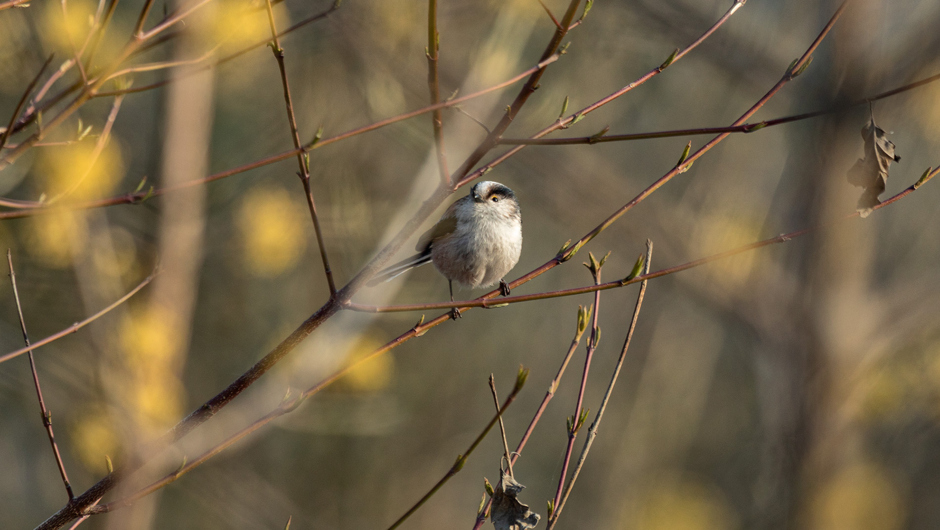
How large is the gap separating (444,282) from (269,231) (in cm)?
238

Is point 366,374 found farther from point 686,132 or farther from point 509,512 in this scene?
point 686,132

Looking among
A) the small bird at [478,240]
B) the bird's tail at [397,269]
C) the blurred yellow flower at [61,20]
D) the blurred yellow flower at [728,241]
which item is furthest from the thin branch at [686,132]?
the blurred yellow flower at [61,20]

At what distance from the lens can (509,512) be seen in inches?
60.5

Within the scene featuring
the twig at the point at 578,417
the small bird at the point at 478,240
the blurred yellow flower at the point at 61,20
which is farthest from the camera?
the blurred yellow flower at the point at 61,20

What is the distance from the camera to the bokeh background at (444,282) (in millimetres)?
4855

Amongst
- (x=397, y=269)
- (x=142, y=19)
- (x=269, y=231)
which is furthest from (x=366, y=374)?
(x=142, y=19)

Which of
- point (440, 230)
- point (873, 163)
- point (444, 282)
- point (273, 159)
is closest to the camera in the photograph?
point (273, 159)

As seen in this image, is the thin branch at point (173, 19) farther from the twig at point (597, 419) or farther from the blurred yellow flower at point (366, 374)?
the blurred yellow flower at point (366, 374)

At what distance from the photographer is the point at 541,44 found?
7867 millimetres

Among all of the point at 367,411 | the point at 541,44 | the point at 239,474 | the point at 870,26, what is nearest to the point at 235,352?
the point at 239,474

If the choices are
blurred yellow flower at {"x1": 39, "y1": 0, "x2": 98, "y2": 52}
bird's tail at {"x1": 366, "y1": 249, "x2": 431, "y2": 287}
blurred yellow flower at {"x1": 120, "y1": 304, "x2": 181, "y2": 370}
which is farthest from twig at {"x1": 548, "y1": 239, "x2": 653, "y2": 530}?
blurred yellow flower at {"x1": 120, "y1": 304, "x2": 181, "y2": 370}

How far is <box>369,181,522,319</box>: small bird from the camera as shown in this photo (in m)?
3.05

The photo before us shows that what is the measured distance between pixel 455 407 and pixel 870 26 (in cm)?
742

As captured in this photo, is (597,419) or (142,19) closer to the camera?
(142,19)
